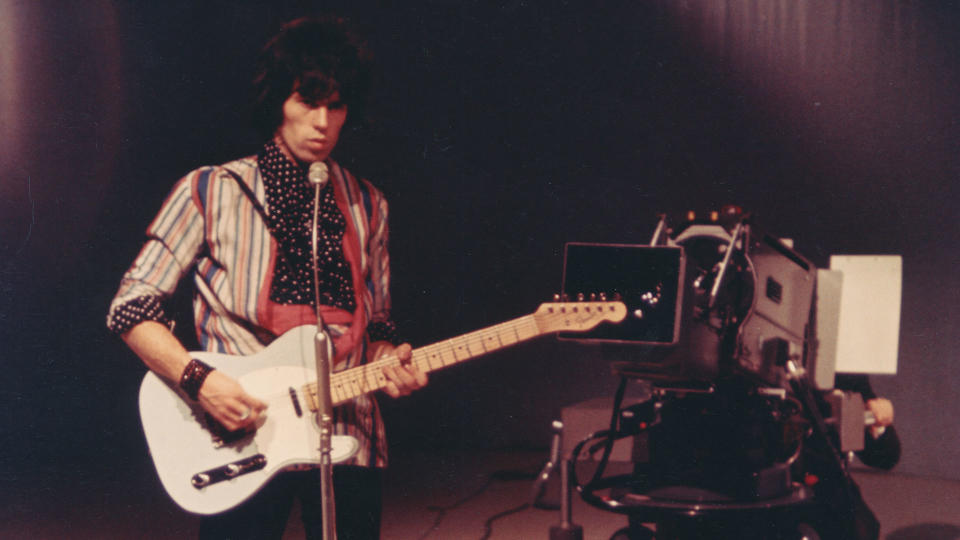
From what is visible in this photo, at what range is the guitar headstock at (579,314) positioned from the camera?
1959 mm

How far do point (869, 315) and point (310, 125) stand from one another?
2316mm

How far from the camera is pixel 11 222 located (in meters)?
4.53

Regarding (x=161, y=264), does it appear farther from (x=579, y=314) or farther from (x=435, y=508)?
(x=435, y=508)

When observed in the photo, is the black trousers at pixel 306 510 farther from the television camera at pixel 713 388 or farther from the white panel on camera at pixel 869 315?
the white panel on camera at pixel 869 315

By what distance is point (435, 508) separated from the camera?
14.3 feet

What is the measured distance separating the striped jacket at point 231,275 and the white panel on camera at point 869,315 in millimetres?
1973

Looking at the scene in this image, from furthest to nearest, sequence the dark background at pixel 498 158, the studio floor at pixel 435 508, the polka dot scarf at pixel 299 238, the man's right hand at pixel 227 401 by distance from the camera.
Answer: the dark background at pixel 498 158 < the studio floor at pixel 435 508 < the polka dot scarf at pixel 299 238 < the man's right hand at pixel 227 401

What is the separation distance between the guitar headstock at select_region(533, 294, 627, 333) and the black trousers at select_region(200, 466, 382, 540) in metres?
0.59

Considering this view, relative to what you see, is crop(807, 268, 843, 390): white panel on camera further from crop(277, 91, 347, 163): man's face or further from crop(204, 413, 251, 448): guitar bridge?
crop(204, 413, 251, 448): guitar bridge

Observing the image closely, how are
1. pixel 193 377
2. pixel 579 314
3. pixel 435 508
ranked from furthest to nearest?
pixel 435 508
pixel 579 314
pixel 193 377

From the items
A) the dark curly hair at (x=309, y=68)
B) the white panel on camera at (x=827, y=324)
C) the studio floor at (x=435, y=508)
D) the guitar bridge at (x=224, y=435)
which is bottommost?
the studio floor at (x=435, y=508)

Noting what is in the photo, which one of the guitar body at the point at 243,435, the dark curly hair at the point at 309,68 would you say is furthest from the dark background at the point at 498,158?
the guitar body at the point at 243,435

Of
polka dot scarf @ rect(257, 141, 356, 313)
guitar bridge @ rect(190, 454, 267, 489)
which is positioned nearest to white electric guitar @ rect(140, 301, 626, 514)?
guitar bridge @ rect(190, 454, 267, 489)

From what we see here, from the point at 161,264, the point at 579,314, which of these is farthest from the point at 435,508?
the point at 161,264
